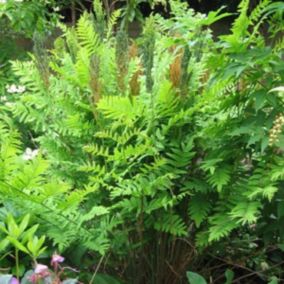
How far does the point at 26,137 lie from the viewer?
12.3 ft

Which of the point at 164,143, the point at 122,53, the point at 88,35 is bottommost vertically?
the point at 164,143

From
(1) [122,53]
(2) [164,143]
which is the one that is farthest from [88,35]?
(2) [164,143]

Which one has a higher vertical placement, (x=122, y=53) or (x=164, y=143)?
(x=122, y=53)

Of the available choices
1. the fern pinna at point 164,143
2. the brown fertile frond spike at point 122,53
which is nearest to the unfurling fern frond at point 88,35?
the fern pinna at point 164,143

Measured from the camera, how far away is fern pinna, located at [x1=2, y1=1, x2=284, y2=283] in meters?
2.21

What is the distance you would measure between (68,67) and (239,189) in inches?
36.6

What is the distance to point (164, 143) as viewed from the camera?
2.36 m

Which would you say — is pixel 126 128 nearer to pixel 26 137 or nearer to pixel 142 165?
pixel 142 165

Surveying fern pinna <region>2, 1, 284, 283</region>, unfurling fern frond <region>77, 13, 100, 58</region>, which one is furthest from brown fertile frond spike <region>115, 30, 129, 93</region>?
unfurling fern frond <region>77, 13, 100, 58</region>

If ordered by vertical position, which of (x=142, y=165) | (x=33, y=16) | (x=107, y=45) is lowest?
(x=142, y=165)

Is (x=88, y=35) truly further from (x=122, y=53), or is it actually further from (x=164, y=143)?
(x=164, y=143)

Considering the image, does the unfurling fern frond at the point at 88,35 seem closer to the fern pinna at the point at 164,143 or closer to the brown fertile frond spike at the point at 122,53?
the fern pinna at the point at 164,143

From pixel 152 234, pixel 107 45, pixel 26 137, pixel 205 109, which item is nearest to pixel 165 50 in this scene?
pixel 107 45

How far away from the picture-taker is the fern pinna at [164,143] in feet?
7.27
